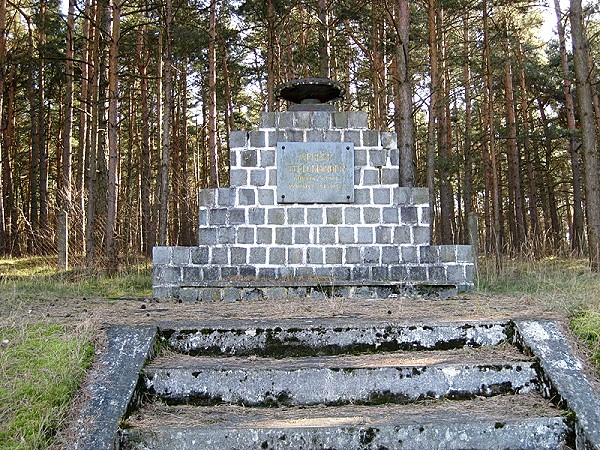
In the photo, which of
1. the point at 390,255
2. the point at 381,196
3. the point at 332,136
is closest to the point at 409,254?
the point at 390,255

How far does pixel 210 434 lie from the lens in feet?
11.3

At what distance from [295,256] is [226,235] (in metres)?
0.96

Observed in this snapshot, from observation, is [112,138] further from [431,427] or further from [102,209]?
[431,427]

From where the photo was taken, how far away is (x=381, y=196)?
778 cm

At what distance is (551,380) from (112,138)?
31.8 feet

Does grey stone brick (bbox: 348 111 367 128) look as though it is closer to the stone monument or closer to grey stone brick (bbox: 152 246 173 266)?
the stone monument

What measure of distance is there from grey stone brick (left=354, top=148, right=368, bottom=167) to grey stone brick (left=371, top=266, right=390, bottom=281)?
141 centimetres

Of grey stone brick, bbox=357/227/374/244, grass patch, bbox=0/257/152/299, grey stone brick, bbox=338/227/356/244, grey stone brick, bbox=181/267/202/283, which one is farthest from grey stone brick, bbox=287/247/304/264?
grass patch, bbox=0/257/152/299

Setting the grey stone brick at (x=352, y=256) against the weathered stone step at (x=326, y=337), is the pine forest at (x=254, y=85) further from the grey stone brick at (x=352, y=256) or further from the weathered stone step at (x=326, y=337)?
the weathered stone step at (x=326, y=337)

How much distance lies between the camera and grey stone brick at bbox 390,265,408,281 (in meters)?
7.62

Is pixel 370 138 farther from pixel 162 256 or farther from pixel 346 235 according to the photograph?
pixel 162 256

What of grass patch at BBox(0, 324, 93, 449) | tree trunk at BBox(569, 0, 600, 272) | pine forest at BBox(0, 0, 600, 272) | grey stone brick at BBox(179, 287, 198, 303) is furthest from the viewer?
pine forest at BBox(0, 0, 600, 272)

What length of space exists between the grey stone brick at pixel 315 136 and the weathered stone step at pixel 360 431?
4.68m

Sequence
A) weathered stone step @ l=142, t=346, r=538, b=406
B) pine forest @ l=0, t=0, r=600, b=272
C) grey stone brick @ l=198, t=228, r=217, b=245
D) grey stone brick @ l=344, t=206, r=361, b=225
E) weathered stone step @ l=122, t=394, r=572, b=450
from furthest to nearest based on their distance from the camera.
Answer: pine forest @ l=0, t=0, r=600, b=272
grey stone brick @ l=344, t=206, r=361, b=225
grey stone brick @ l=198, t=228, r=217, b=245
weathered stone step @ l=142, t=346, r=538, b=406
weathered stone step @ l=122, t=394, r=572, b=450
